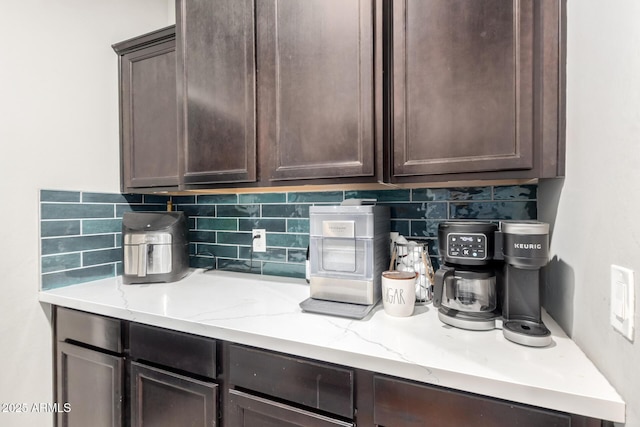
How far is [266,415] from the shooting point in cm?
95

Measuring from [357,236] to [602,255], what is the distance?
69 centimetres

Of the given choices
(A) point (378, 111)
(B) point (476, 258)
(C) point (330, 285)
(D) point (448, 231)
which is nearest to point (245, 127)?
(A) point (378, 111)

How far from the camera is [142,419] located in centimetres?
120

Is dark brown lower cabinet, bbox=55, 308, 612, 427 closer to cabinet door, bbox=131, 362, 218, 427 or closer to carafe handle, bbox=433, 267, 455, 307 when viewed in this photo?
Result: cabinet door, bbox=131, 362, 218, 427

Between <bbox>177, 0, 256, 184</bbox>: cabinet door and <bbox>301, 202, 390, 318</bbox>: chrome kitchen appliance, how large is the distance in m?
0.40

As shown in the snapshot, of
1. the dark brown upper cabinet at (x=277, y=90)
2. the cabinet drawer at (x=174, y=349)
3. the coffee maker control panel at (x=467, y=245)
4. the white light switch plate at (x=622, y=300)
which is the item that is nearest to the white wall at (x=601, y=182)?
the white light switch plate at (x=622, y=300)

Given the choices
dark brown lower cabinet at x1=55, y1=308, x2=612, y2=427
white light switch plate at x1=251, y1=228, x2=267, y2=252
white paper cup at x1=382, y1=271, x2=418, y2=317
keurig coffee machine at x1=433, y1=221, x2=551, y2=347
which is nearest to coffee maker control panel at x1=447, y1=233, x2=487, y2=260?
keurig coffee machine at x1=433, y1=221, x2=551, y2=347

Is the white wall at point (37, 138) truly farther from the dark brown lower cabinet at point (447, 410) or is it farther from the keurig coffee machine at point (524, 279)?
the keurig coffee machine at point (524, 279)

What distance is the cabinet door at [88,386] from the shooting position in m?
1.25

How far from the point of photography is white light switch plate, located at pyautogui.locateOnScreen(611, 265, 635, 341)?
1.90ft

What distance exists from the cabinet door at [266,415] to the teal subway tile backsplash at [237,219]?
2.47ft

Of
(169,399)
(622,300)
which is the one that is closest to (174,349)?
(169,399)

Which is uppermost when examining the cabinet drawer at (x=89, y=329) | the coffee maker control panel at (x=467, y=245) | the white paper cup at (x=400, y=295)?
the coffee maker control panel at (x=467, y=245)

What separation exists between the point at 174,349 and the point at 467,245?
3.51 feet
